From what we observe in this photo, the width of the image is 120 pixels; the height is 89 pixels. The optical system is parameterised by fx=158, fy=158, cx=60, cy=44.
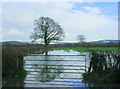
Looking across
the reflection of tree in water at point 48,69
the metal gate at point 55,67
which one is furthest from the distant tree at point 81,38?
the reflection of tree in water at point 48,69

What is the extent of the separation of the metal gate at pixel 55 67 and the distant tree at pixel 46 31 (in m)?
0.36

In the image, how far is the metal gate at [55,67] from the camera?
3205mm

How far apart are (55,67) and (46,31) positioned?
2.76 feet

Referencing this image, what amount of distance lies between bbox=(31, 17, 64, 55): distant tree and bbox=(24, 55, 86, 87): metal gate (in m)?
0.36

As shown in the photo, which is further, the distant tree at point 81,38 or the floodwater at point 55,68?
the floodwater at point 55,68

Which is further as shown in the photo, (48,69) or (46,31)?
(48,69)

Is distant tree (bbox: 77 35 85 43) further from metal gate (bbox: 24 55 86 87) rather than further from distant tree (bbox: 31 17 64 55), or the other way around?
metal gate (bbox: 24 55 86 87)

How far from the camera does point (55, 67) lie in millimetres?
3533

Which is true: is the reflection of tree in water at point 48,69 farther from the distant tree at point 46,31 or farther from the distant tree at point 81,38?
the distant tree at point 81,38

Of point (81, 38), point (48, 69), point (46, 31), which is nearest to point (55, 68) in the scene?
point (48, 69)

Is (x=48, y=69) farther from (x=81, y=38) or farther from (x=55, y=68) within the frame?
(x=81, y=38)

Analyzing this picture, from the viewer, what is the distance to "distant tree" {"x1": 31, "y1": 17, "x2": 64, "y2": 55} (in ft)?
10.2

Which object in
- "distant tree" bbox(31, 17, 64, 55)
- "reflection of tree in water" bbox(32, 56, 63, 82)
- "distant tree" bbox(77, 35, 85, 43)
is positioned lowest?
"reflection of tree in water" bbox(32, 56, 63, 82)

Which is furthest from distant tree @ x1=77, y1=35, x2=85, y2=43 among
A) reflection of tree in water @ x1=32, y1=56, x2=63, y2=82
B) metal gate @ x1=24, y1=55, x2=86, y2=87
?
reflection of tree in water @ x1=32, y1=56, x2=63, y2=82
